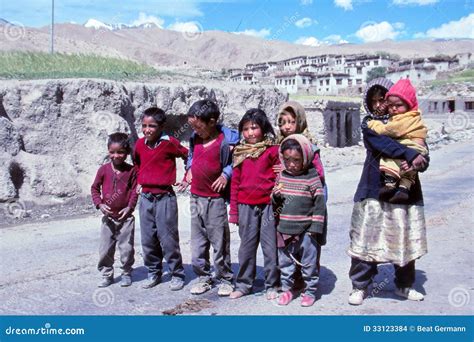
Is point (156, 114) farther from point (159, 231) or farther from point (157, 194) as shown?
point (159, 231)

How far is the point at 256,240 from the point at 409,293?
4.07ft

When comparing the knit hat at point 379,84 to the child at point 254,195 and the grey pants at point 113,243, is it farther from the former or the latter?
the grey pants at point 113,243

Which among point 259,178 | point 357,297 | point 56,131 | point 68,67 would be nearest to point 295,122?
point 259,178

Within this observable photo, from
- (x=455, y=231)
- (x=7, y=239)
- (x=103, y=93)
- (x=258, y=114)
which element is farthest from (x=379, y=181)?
(x=103, y=93)

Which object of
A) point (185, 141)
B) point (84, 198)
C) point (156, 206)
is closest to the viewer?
point (156, 206)

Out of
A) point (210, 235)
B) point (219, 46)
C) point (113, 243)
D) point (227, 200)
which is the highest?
point (219, 46)

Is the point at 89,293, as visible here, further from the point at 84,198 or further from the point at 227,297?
the point at 84,198

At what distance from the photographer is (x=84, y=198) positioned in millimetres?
8734

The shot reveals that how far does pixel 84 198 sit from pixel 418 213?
6.46 m

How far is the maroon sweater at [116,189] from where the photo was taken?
4.26 m

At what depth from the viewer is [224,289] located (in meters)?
4.02

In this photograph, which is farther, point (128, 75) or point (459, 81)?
point (459, 81)

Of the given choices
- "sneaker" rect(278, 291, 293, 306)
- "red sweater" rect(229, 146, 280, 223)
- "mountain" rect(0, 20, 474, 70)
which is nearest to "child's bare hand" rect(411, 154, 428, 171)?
"red sweater" rect(229, 146, 280, 223)

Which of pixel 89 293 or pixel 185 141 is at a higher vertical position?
pixel 185 141
